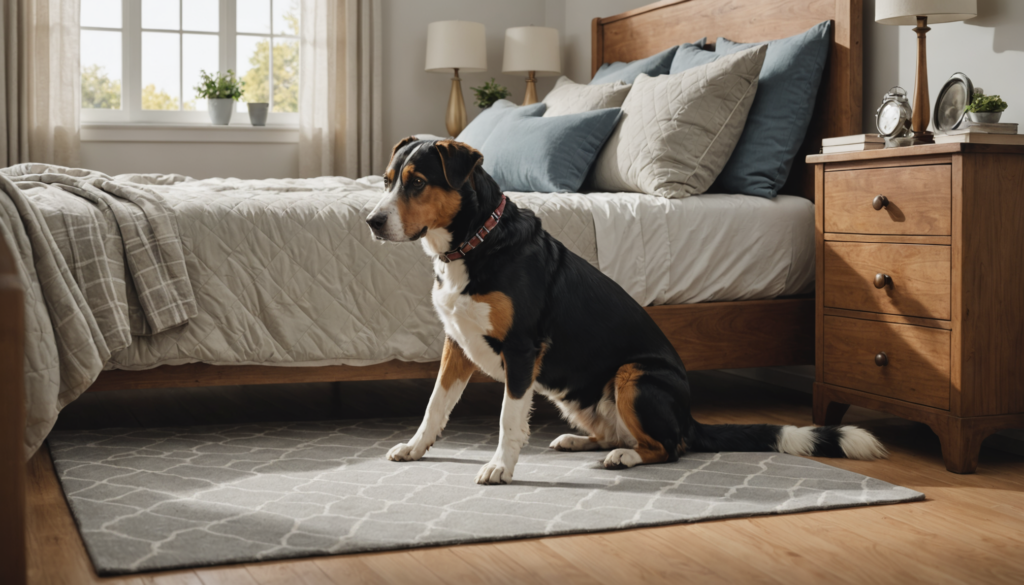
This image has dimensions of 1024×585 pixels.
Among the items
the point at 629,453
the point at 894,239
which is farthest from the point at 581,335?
the point at 894,239

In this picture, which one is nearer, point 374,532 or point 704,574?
point 704,574

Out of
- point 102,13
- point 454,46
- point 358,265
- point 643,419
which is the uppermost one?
point 102,13

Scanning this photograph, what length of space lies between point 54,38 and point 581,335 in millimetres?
3388

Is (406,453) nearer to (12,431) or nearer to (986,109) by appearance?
(12,431)

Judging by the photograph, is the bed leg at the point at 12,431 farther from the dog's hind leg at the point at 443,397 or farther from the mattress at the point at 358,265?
the mattress at the point at 358,265

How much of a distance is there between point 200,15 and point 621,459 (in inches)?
146

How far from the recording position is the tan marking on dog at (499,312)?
2.01 m

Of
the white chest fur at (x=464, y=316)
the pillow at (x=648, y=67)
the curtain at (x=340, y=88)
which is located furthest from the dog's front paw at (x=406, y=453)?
the curtain at (x=340, y=88)

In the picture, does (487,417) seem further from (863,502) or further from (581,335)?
(863,502)

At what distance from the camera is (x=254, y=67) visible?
4941 mm

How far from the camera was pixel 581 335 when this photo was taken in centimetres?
215

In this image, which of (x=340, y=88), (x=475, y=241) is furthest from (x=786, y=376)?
(x=340, y=88)

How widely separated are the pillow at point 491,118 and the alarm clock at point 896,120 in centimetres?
144

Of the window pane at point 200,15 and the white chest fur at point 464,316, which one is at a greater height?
the window pane at point 200,15
